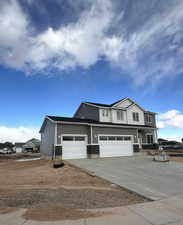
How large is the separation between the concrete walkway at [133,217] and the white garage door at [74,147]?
11724 millimetres

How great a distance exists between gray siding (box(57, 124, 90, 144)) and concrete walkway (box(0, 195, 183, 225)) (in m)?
11.7

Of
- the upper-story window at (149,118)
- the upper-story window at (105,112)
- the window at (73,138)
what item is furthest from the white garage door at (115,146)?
the upper-story window at (149,118)

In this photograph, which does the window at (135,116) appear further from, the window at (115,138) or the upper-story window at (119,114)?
the window at (115,138)

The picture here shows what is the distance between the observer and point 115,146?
61.7 ft

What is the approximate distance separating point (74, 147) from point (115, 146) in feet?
17.0

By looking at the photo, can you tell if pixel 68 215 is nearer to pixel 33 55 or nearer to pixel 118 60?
pixel 33 55

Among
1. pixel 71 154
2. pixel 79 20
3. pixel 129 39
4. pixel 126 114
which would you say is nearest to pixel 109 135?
pixel 71 154

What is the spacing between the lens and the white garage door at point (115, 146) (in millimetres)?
17922

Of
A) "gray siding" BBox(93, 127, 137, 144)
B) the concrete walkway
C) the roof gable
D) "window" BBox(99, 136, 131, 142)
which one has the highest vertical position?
the roof gable

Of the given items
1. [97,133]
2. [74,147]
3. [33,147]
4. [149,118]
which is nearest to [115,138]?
[97,133]

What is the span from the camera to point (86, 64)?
16.1 metres

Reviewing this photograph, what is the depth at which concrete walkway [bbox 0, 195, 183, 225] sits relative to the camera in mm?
3473

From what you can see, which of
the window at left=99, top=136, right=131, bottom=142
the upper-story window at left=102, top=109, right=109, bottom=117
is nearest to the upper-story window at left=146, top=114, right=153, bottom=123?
the window at left=99, top=136, right=131, bottom=142

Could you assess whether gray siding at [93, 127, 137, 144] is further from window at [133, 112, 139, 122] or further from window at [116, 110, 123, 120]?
window at [133, 112, 139, 122]
